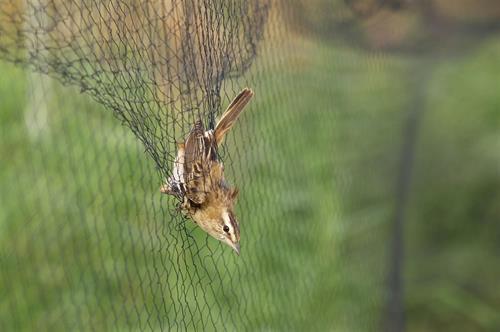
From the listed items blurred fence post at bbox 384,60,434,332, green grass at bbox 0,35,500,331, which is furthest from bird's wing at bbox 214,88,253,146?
blurred fence post at bbox 384,60,434,332

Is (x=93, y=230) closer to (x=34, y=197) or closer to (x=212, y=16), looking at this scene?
(x=34, y=197)

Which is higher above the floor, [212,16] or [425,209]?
[212,16]

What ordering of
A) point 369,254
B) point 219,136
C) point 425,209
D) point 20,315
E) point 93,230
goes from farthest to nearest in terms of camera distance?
point 425,209 < point 369,254 < point 93,230 < point 20,315 < point 219,136

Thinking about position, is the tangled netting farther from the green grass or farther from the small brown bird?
the green grass

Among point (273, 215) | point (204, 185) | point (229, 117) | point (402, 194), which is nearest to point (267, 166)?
point (273, 215)

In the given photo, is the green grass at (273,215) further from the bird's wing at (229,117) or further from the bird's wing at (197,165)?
the bird's wing at (197,165)

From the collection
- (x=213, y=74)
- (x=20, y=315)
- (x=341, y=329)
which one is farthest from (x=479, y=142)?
(x=213, y=74)

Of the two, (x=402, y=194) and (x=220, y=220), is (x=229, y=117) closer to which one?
(x=220, y=220)
